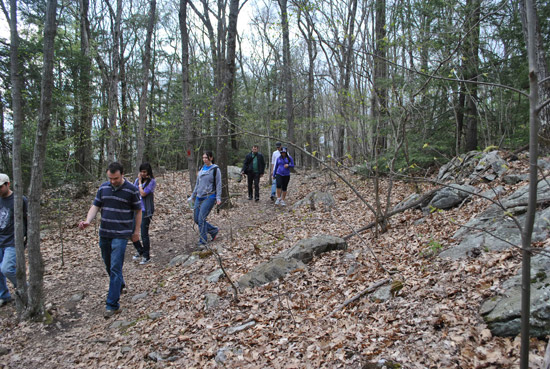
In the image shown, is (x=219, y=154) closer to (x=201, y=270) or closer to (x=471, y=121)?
(x=201, y=270)

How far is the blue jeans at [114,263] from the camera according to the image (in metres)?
4.63

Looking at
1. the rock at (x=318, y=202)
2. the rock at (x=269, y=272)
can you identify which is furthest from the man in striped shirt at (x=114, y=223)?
the rock at (x=318, y=202)

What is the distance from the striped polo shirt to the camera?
463 centimetres

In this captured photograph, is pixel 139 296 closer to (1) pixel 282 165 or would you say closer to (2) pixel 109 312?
(2) pixel 109 312

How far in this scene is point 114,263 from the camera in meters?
4.61

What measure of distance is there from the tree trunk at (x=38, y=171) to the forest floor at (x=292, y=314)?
385 mm

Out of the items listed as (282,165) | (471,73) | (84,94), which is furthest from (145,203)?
(471,73)

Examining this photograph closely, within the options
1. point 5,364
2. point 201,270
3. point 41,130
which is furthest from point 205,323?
point 41,130

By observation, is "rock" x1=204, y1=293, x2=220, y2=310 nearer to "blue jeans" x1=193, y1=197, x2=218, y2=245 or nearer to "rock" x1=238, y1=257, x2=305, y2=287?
"rock" x1=238, y1=257, x2=305, y2=287

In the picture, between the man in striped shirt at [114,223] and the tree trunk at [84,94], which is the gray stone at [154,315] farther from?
the tree trunk at [84,94]

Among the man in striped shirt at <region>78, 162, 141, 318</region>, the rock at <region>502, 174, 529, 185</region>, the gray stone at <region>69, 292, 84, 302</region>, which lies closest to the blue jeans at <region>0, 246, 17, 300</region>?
the gray stone at <region>69, 292, 84, 302</region>

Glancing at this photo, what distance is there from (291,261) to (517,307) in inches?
121

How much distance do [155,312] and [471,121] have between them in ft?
35.0

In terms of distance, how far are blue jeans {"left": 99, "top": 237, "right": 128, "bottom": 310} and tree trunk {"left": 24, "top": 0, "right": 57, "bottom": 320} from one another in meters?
0.83
